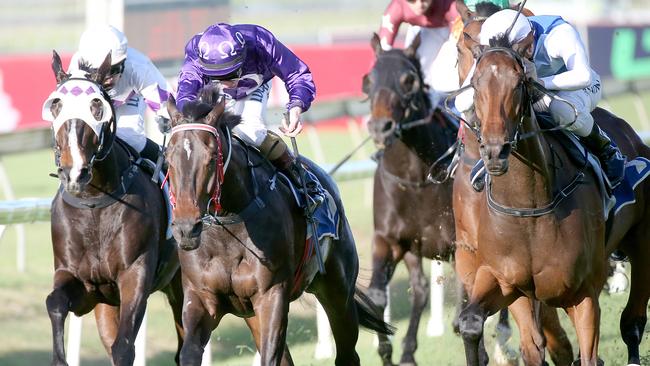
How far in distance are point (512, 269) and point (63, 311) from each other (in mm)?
2073

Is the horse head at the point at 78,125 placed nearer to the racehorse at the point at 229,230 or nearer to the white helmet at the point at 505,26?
the racehorse at the point at 229,230

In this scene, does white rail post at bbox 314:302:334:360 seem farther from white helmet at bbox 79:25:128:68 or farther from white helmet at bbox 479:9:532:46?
white helmet at bbox 479:9:532:46

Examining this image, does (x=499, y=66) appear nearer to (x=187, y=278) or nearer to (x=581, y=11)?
(x=187, y=278)

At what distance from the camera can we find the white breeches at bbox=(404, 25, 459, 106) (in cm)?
647

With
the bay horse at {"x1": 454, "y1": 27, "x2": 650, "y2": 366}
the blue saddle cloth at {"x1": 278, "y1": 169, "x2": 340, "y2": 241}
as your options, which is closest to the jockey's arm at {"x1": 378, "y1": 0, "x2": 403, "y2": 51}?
the blue saddle cloth at {"x1": 278, "y1": 169, "x2": 340, "y2": 241}

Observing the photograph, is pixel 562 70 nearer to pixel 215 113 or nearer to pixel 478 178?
pixel 478 178

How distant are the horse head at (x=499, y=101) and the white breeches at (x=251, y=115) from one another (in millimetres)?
1186

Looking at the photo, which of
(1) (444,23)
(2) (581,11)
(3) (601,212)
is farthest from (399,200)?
(2) (581,11)

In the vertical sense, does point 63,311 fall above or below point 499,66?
below

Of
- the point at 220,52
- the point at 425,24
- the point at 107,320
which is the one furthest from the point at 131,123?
the point at 425,24

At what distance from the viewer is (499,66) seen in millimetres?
4840

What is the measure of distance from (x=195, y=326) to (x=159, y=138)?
322 centimetres

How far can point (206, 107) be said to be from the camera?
4.96 m

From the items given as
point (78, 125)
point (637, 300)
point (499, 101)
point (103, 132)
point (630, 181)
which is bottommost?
point (637, 300)
